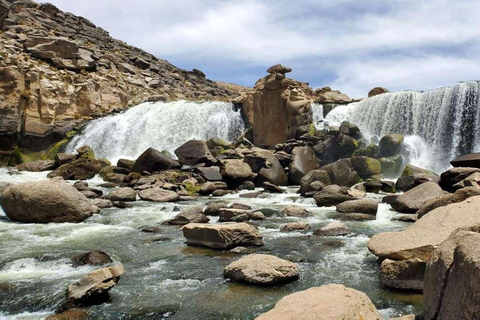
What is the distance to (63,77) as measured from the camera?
3716 centimetres

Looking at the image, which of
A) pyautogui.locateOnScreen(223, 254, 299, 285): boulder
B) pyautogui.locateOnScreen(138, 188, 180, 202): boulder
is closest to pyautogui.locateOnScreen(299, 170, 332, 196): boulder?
pyautogui.locateOnScreen(138, 188, 180, 202): boulder

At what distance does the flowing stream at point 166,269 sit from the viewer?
21.5 feet

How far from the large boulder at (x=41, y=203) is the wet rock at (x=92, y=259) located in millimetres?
4439

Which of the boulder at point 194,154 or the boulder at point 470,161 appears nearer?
the boulder at point 470,161

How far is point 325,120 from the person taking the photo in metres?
32.1

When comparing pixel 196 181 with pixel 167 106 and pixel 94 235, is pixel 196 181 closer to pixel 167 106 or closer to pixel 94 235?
pixel 94 235

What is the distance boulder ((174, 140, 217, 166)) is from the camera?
24922mm

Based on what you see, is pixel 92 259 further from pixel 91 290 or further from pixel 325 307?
pixel 325 307

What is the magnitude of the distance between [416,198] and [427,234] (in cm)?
793

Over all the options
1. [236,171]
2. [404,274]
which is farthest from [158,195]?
[404,274]

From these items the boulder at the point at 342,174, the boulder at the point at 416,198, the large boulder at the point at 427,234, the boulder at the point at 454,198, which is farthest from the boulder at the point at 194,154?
the large boulder at the point at 427,234

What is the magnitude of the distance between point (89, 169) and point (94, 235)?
46.7 ft

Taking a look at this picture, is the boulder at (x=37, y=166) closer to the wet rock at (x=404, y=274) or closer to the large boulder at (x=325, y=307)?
the wet rock at (x=404, y=274)

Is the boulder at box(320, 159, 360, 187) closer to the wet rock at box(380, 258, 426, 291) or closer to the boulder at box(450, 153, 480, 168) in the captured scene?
the boulder at box(450, 153, 480, 168)
